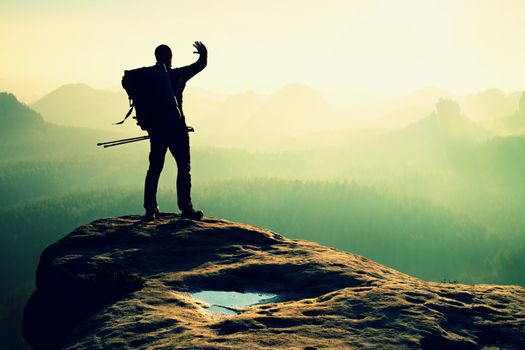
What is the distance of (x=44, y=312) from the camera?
1082 centimetres

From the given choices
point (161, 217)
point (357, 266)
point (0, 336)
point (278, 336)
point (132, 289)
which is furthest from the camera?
point (0, 336)

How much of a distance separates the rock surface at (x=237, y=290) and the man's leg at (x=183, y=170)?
479 mm

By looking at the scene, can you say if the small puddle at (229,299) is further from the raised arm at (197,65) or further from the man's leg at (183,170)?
the raised arm at (197,65)

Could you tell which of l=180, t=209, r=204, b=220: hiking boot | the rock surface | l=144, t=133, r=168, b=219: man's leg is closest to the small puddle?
the rock surface

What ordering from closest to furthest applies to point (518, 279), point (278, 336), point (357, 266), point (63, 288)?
point (278, 336) → point (63, 288) → point (357, 266) → point (518, 279)

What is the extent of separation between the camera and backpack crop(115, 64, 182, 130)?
12.6m

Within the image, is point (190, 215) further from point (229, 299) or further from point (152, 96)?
point (229, 299)

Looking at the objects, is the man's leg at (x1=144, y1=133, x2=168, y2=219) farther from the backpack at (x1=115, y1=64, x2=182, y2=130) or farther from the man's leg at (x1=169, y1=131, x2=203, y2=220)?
the backpack at (x1=115, y1=64, x2=182, y2=130)

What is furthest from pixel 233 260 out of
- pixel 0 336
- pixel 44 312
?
pixel 0 336

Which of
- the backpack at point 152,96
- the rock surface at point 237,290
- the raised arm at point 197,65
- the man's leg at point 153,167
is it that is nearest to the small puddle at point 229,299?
the rock surface at point 237,290

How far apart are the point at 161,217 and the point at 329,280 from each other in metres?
5.90

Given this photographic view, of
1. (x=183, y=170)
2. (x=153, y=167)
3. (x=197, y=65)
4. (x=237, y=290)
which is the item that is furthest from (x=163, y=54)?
(x=237, y=290)

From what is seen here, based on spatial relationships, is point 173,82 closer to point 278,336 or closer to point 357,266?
point 357,266

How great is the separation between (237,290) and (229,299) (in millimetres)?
504
